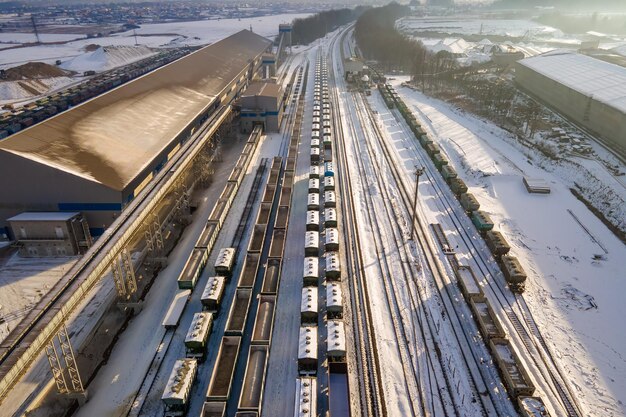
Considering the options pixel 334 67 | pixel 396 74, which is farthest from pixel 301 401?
pixel 334 67

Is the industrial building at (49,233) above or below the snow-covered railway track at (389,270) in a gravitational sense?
above

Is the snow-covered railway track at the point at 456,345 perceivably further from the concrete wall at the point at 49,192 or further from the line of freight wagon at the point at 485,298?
the concrete wall at the point at 49,192

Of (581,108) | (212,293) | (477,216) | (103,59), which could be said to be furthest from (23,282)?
(103,59)

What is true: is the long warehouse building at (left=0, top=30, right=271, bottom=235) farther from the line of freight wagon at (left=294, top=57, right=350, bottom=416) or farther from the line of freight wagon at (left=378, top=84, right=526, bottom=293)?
the line of freight wagon at (left=378, top=84, right=526, bottom=293)

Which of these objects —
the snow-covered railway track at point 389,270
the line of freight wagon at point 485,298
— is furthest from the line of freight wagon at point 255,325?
the line of freight wagon at point 485,298

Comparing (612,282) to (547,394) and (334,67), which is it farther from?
(334,67)

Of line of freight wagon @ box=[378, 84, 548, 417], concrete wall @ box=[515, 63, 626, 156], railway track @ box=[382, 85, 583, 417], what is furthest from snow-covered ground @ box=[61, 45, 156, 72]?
railway track @ box=[382, 85, 583, 417]
